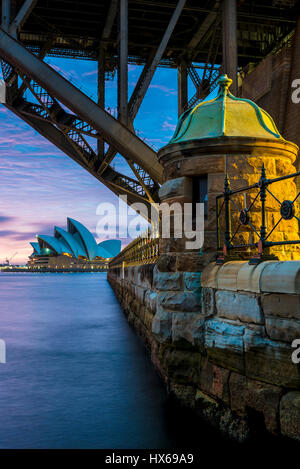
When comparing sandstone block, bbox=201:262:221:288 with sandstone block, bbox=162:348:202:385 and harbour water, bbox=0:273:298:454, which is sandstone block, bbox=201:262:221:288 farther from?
harbour water, bbox=0:273:298:454

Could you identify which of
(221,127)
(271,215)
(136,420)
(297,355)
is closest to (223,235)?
(271,215)

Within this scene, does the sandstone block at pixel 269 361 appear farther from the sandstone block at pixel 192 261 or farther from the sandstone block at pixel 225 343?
the sandstone block at pixel 192 261

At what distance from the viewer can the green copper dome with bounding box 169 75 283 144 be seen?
6.22 m

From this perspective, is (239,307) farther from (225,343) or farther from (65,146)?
(65,146)

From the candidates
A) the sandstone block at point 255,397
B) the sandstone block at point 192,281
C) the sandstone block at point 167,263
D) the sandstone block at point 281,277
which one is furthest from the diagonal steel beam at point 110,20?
the sandstone block at point 255,397

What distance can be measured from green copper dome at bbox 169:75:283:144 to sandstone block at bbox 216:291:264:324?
213 cm

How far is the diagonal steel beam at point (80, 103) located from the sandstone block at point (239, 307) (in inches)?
572

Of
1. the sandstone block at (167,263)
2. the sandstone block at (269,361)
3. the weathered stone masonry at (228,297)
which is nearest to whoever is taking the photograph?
the sandstone block at (269,361)

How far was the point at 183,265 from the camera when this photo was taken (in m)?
6.36

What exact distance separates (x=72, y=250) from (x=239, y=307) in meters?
123

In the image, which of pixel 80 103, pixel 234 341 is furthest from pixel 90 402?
pixel 80 103

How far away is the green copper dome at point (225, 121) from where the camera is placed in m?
6.22

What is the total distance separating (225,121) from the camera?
6328 millimetres

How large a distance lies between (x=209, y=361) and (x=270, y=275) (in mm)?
1665
